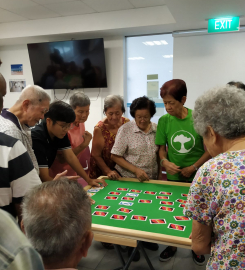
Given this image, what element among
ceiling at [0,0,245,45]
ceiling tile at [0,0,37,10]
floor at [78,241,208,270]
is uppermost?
ceiling tile at [0,0,37,10]

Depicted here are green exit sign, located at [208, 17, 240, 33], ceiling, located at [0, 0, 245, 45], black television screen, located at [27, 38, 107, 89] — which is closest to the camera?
ceiling, located at [0, 0, 245, 45]

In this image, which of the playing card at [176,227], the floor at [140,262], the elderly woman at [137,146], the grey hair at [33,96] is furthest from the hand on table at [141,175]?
the grey hair at [33,96]

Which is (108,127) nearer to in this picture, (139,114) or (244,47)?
(139,114)

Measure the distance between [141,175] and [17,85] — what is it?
5.16m

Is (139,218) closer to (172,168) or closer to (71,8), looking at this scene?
(172,168)

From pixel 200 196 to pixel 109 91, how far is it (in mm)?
4551

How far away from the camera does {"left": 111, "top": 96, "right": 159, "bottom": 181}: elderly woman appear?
86.9 inches

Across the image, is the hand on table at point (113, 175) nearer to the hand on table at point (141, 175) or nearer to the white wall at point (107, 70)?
the hand on table at point (141, 175)

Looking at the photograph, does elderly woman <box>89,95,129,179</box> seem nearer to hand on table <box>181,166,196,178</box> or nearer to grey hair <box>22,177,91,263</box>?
hand on table <box>181,166,196,178</box>

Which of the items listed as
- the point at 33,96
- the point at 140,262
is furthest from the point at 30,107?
the point at 140,262

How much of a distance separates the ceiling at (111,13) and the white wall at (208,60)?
11.4 inches

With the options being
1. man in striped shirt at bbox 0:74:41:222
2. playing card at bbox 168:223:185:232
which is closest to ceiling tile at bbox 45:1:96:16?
man in striped shirt at bbox 0:74:41:222

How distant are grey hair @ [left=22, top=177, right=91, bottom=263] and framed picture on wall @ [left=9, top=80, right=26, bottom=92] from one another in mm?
5983

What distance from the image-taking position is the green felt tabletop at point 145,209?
1.43 meters
